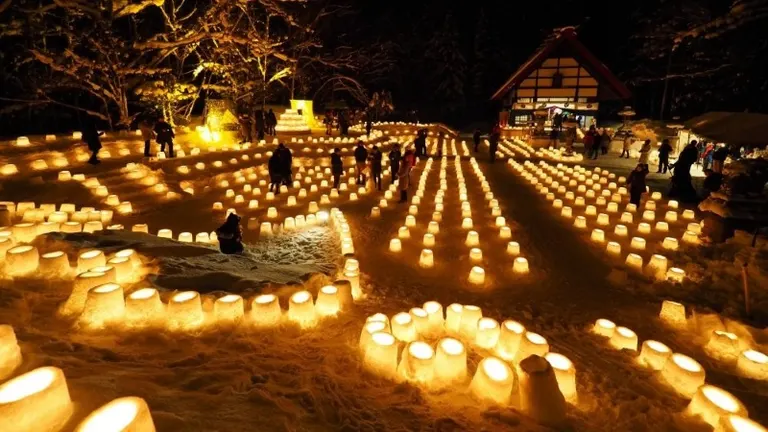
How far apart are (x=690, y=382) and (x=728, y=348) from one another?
5.27 feet

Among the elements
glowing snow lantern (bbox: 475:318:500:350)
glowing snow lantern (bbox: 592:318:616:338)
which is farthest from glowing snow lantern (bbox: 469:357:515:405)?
glowing snow lantern (bbox: 592:318:616:338)

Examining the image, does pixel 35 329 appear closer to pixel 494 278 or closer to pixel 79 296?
pixel 79 296

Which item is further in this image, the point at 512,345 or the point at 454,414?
the point at 512,345

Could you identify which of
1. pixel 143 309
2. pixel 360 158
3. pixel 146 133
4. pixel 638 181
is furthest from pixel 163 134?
pixel 638 181

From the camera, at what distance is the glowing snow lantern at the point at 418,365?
3.36 metres

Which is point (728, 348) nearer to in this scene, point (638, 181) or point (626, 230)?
point (626, 230)

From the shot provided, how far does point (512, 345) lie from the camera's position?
4.07 metres

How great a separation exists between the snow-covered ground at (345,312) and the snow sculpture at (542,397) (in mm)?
117

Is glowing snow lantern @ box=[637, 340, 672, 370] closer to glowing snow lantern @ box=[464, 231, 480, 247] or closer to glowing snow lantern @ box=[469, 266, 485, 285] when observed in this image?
glowing snow lantern @ box=[469, 266, 485, 285]

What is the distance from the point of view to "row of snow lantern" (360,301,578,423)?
9.79ft

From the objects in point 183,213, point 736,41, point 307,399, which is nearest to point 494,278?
point 307,399

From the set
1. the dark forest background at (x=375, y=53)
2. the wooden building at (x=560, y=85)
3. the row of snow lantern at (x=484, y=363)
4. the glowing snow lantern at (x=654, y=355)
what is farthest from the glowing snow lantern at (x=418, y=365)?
the wooden building at (x=560, y=85)

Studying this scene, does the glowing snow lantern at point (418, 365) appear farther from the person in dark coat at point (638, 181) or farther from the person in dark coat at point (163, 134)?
the person in dark coat at point (163, 134)

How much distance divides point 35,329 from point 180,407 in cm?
171
